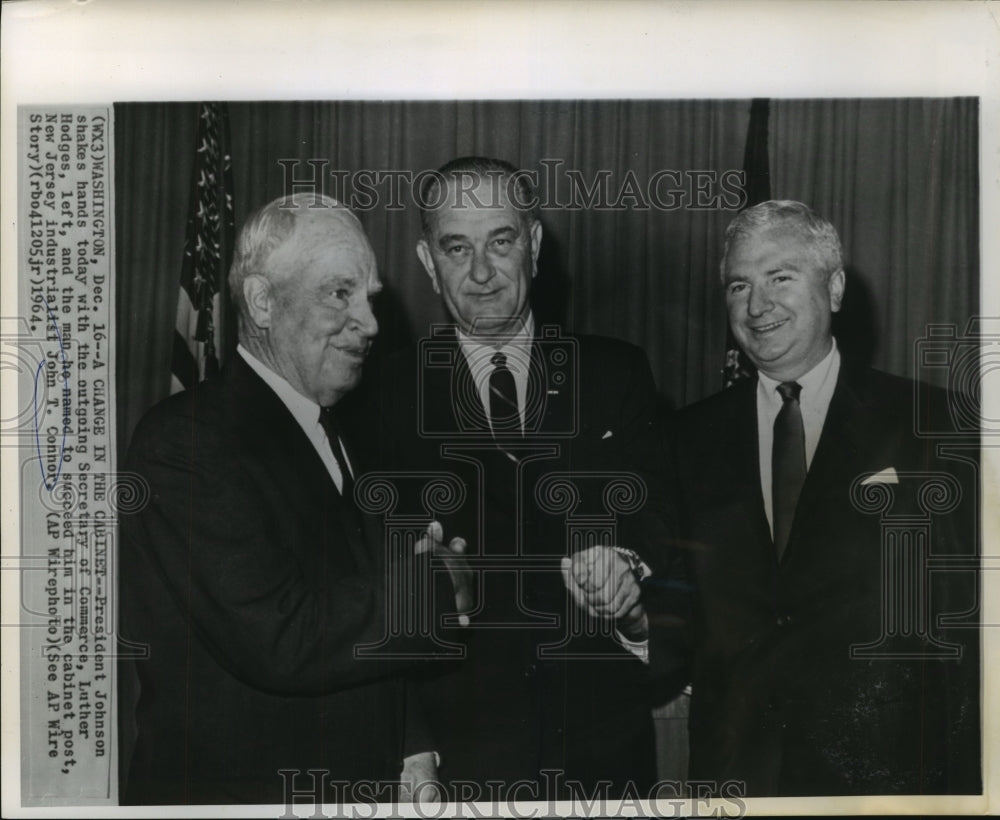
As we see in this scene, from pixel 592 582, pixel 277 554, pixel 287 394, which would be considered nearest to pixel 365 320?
pixel 287 394

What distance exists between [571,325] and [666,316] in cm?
28

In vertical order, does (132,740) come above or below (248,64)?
below

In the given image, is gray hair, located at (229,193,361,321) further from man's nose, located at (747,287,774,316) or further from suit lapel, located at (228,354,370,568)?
man's nose, located at (747,287,774,316)

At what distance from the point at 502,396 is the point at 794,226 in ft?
3.28

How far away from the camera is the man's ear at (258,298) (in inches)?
114

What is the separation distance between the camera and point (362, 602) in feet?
9.53

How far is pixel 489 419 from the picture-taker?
9.66 ft

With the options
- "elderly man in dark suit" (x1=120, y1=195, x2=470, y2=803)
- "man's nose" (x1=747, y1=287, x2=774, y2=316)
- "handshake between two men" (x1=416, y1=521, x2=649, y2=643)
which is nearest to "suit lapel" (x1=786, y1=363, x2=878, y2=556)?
"man's nose" (x1=747, y1=287, x2=774, y2=316)

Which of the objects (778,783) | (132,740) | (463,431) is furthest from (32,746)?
(778,783)

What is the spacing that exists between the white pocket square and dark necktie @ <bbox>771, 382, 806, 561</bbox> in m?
0.20

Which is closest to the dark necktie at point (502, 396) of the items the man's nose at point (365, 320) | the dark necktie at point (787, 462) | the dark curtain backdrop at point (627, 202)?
the dark curtain backdrop at point (627, 202)

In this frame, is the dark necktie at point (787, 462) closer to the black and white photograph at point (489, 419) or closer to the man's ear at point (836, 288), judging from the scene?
the black and white photograph at point (489, 419)

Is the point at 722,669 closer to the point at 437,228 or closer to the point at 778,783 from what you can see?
the point at 778,783

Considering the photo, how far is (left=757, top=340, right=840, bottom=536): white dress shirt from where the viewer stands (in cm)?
299
